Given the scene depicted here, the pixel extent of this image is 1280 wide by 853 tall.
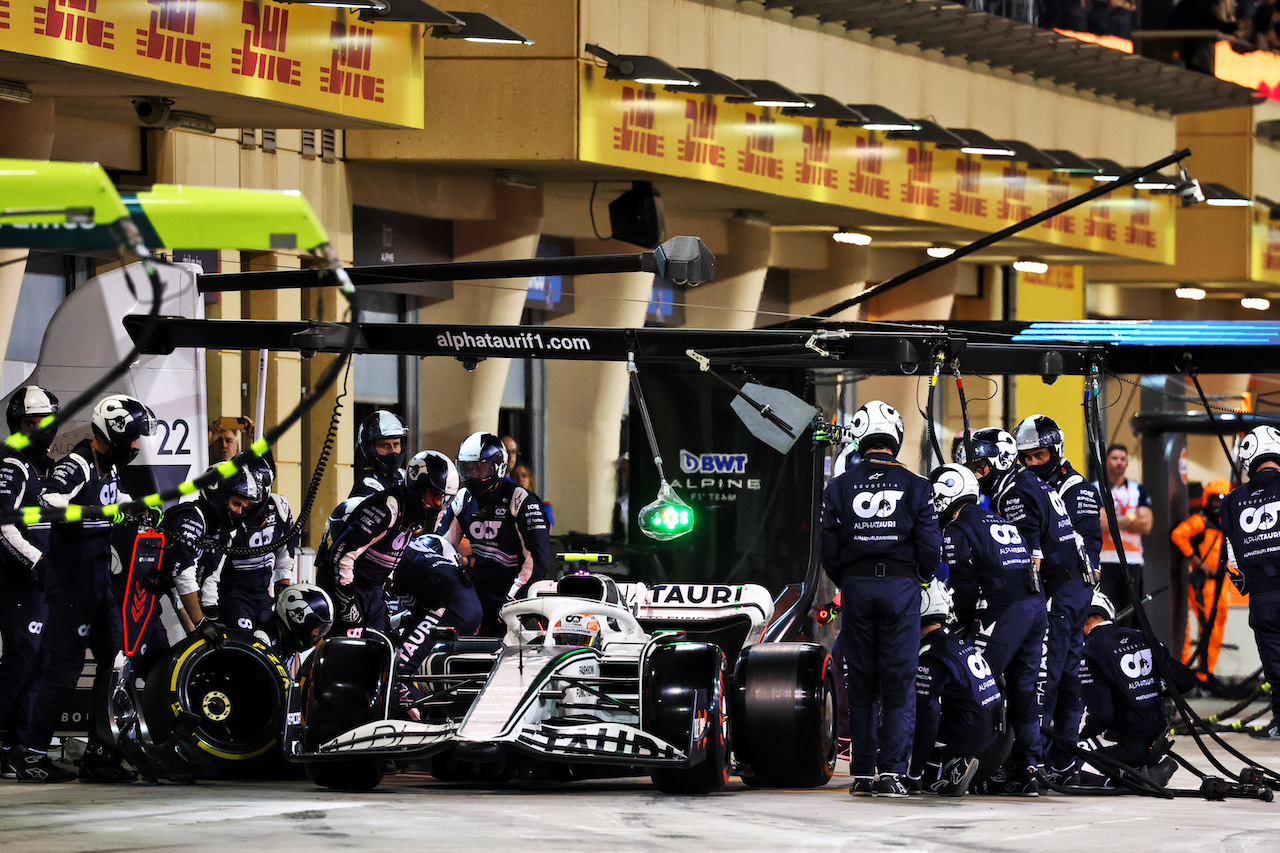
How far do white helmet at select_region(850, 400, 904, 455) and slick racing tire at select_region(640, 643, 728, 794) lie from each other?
145 centimetres

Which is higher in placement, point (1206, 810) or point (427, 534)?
point (427, 534)

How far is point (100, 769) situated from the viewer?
11.9 m

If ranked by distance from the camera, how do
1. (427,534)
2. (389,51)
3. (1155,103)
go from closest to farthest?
(427,534) < (389,51) < (1155,103)

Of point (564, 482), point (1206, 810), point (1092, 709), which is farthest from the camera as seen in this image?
point (564, 482)

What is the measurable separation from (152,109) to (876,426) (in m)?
6.61

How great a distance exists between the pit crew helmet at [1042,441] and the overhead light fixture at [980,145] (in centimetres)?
1097

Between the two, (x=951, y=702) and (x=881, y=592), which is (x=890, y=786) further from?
(x=881, y=592)

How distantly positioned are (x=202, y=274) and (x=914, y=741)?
216 inches

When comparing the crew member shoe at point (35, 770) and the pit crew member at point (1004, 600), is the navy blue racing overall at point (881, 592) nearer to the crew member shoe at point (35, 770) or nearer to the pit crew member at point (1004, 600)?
the pit crew member at point (1004, 600)

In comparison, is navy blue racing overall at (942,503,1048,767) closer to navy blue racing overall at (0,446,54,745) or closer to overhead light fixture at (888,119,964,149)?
navy blue racing overall at (0,446,54,745)

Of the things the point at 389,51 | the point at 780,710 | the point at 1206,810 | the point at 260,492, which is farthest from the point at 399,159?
the point at 1206,810

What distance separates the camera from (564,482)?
22375 mm

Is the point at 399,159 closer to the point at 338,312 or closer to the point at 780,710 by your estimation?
the point at 338,312

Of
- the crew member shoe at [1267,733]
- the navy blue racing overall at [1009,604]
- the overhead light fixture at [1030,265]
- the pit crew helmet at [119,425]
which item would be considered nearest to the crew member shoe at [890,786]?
the navy blue racing overall at [1009,604]
